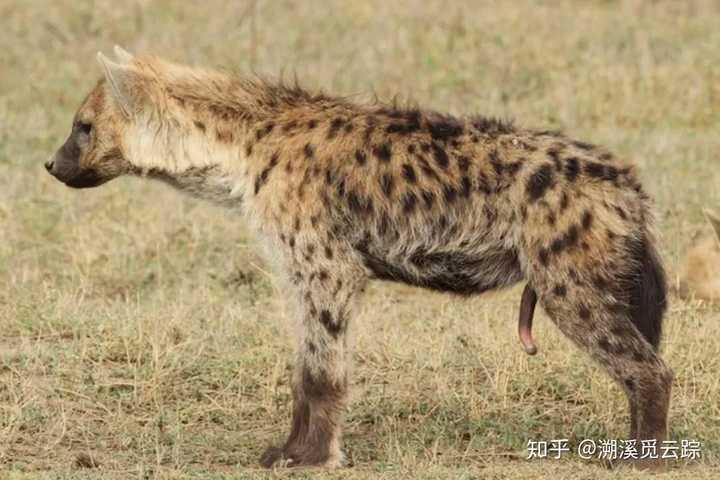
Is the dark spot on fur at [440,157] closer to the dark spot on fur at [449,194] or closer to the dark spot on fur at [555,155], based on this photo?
the dark spot on fur at [449,194]

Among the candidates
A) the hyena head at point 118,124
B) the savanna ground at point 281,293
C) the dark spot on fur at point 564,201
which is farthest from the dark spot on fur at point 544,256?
the hyena head at point 118,124

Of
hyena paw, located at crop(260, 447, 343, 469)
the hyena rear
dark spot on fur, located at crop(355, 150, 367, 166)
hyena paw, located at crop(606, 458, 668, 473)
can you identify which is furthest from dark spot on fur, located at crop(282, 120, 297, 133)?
hyena paw, located at crop(606, 458, 668, 473)

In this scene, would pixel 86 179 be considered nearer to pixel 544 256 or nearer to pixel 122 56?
pixel 122 56

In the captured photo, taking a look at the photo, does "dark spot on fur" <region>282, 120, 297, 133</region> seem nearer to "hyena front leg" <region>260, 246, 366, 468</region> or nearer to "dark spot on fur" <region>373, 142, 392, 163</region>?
"dark spot on fur" <region>373, 142, 392, 163</region>

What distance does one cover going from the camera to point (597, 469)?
4699 millimetres

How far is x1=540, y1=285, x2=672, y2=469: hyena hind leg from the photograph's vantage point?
4590 mm

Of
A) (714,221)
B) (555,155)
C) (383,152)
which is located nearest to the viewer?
(555,155)

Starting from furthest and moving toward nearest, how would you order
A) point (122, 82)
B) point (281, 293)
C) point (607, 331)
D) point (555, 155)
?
1. point (281, 293)
2. point (122, 82)
3. point (555, 155)
4. point (607, 331)

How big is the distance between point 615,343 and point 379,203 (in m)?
0.78

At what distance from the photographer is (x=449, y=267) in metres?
4.80

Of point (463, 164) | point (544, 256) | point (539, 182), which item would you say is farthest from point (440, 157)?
point (544, 256)

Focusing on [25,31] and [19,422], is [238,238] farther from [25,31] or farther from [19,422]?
[25,31]

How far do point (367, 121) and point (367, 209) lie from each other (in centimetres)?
28

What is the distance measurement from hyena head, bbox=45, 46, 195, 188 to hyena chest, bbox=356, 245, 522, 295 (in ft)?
2.40
